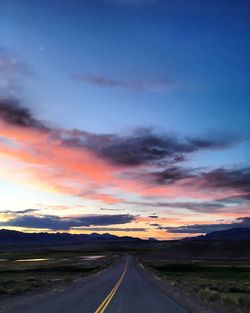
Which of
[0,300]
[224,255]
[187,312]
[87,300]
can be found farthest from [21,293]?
[224,255]

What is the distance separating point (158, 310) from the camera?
22.1 m

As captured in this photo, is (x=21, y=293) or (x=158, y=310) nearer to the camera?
(x=158, y=310)

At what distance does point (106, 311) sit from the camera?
21.0 metres

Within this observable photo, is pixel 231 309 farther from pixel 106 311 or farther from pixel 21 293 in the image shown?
pixel 21 293

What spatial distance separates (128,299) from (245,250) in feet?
583

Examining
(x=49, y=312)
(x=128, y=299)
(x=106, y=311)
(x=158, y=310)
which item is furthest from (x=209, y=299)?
(x=49, y=312)

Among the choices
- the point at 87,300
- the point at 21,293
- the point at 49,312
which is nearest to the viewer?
the point at 49,312

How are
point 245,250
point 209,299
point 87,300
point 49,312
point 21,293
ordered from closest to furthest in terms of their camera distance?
1. point 49,312
2. point 87,300
3. point 209,299
4. point 21,293
5. point 245,250

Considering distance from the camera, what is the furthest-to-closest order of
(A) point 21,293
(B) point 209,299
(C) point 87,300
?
(A) point 21,293
(B) point 209,299
(C) point 87,300

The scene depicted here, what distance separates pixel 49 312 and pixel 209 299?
12.3m

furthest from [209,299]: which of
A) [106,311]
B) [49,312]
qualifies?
[49,312]

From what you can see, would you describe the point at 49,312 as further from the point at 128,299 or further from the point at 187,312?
the point at 128,299

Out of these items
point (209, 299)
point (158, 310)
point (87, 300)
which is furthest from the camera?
point (209, 299)

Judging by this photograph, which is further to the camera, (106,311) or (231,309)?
(231,309)
